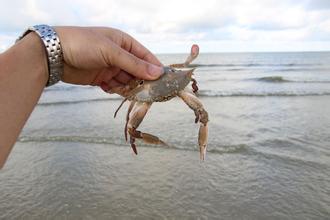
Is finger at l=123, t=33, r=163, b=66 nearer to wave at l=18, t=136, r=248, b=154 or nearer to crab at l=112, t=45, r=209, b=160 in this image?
crab at l=112, t=45, r=209, b=160

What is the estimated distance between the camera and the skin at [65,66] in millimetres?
1901

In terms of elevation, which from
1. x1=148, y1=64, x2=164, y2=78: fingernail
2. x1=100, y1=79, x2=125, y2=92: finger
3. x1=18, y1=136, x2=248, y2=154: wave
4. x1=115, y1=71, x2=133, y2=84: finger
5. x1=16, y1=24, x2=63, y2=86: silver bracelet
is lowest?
x1=18, y1=136, x2=248, y2=154: wave

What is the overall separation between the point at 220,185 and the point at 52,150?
4.22 m

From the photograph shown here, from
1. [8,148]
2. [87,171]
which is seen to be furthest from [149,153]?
[8,148]

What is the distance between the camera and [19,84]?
6.45 feet

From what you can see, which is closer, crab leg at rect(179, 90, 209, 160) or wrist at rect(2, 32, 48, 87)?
wrist at rect(2, 32, 48, 87)

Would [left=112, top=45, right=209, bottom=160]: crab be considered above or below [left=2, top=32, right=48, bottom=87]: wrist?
below

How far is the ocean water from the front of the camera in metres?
5.26

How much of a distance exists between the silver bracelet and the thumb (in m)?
0.34

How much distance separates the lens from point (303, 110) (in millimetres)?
12477

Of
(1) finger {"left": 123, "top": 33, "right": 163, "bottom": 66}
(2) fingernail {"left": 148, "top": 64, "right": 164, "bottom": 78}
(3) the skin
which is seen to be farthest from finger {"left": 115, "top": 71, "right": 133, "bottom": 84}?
(2) fingernail {"left": 148, "top": 64, "right": 164, "bottom": 78}

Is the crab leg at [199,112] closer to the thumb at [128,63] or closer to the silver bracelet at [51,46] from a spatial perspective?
the thumb at [128,63]

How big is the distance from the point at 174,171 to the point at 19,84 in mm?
4913

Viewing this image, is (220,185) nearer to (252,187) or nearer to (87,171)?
(252,187)
